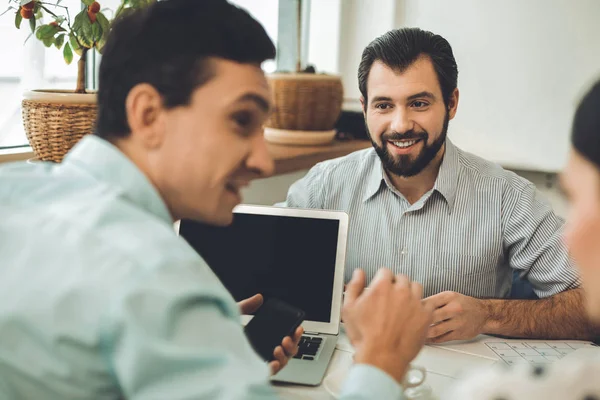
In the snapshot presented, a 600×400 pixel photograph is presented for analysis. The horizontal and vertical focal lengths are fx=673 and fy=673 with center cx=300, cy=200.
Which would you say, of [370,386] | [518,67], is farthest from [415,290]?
[518,67]

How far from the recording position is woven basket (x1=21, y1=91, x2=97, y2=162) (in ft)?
5.23

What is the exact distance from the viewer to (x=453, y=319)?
1322mm

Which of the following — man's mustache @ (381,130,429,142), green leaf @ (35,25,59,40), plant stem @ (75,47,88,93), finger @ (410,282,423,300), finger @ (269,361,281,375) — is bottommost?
finger @ (269,361,281,375)

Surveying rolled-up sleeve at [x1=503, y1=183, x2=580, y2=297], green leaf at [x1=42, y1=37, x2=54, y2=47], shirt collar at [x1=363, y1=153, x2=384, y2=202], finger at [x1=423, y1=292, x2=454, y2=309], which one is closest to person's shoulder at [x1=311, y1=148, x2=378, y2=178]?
shirt collar at [x1=363, y1=153, x2=384, y2=202]

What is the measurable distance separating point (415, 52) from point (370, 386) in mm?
1097

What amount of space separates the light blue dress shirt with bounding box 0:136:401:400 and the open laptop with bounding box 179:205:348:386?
0.61 meters

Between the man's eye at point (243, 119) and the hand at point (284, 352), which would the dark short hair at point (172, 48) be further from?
the hand at point (284, 352)

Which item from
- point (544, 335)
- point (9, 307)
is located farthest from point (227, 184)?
point (544, 335)

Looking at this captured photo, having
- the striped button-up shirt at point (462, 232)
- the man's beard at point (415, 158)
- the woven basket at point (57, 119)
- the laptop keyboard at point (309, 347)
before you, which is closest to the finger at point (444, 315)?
the laptop keyboard at point (309, 347)

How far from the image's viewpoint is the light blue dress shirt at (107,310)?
627 mm

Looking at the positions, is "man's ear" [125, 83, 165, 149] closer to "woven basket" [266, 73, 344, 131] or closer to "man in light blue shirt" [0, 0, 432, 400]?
"man in light blue shirt" [0, 0, 432, 400]

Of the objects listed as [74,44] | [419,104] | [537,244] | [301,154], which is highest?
[74,44]

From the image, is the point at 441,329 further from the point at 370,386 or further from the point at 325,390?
the point at 370,386

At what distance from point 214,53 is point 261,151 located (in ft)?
0.49
